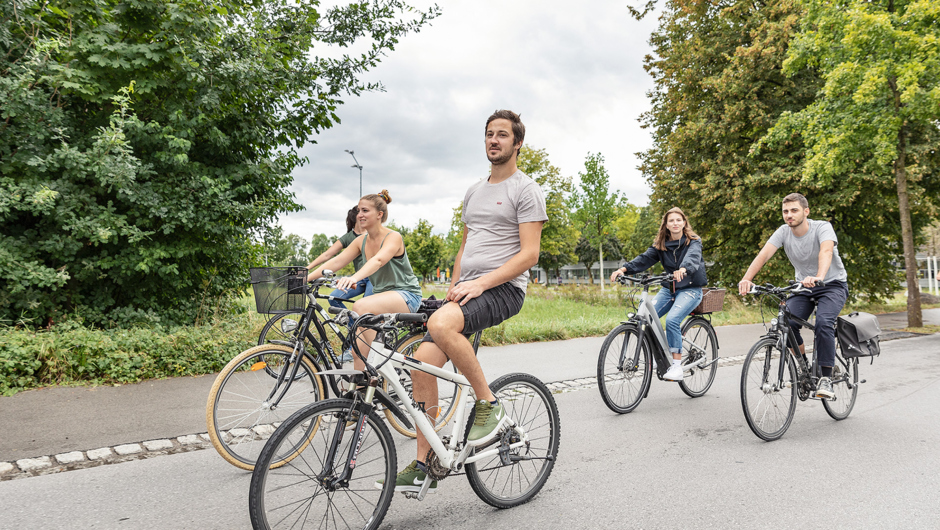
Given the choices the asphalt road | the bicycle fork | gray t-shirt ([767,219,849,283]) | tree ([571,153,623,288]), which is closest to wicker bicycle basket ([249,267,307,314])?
the asphalt road

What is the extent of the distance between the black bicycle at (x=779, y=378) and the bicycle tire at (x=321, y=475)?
A: 3.00 metres

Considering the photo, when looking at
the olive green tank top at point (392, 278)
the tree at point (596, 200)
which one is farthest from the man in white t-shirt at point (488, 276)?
the tree at point (596, 200)

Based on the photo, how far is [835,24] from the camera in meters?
12.0

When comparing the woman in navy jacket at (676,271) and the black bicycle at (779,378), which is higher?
the woman in navy jacket at (676,271)

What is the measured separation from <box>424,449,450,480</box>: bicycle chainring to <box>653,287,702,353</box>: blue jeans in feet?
11.6

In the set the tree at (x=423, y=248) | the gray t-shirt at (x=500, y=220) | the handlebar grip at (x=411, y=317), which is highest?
the tree at (x=423, y=248)

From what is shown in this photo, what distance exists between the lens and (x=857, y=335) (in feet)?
16.5

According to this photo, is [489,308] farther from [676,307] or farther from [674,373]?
[676,307]

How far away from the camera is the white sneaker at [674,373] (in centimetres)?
548

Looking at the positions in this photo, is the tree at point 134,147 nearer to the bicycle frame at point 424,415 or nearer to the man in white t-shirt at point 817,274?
the bicycle frame at point 424,415

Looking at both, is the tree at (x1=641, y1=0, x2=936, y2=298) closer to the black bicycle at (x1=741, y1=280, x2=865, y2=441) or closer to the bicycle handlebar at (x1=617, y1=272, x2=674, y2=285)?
the bicycle handlebar at (x1=617, y1=272, x2=674, y2=285)

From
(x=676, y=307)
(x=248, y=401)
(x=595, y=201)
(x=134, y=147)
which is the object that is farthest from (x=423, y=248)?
(x=248, y=401)

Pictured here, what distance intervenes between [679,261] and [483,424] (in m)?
3.98

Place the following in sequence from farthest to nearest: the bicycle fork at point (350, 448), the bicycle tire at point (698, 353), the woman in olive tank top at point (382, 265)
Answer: the bicycle tire at point (698, 353) → the woman in olive tank top at point (382, 265) → the bicycle fork at point (350, 448)
